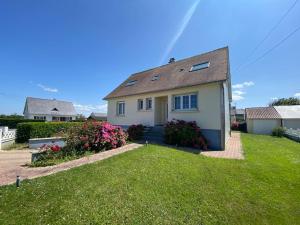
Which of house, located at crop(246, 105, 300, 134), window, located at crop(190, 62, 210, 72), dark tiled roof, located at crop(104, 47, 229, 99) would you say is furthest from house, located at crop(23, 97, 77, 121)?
house, located at crop(246, 105, 300, 134)

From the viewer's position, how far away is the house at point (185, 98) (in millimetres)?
10266

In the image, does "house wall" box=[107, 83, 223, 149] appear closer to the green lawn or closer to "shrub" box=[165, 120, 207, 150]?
"shrub" box=[165, 120, 207, 150]

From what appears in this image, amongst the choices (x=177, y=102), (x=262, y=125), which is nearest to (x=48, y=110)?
(x=177, y=102)

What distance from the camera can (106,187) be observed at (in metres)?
4.41

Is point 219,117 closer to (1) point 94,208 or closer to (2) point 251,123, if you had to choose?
(1) point 94,208

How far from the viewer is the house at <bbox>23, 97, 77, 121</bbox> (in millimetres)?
40438

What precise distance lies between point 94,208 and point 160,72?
14.6 meters

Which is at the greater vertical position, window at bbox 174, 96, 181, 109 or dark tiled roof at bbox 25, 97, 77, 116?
dark tiled roof at bbox 25, 97, 77, 116

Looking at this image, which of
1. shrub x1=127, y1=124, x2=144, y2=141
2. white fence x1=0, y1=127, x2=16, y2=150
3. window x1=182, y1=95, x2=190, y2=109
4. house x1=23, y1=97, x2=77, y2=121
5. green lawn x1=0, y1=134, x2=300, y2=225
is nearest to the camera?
green lawn x1=0, y1=134, x2=300, y2=225

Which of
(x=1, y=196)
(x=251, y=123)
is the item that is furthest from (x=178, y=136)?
(x=251, y=123)

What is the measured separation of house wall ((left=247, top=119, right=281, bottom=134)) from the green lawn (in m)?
22.2

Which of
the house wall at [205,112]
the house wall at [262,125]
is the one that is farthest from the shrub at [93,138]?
the house wall at [262,125]

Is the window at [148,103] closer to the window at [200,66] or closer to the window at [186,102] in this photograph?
the window at [186,102]

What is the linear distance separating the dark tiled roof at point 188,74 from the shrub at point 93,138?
5.41 metres
